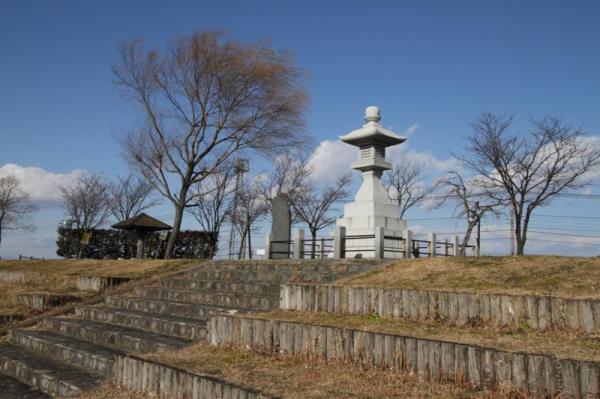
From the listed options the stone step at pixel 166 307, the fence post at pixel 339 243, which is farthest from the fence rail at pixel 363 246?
the stone step at pixel 166 307

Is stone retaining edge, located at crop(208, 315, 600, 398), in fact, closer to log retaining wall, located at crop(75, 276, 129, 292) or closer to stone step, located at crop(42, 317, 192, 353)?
stone step, located at crop(42, 317, 192, 353)

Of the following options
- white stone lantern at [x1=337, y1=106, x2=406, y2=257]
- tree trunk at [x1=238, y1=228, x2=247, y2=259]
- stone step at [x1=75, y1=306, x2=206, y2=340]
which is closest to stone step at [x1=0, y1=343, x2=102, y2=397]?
stone step at [x1=75, y1=306, x2=206, y2=340]

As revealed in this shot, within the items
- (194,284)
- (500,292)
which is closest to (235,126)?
(194,284)

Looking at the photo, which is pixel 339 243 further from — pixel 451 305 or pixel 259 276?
pixel 451 305

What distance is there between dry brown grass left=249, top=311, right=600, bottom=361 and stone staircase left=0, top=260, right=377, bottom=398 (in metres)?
2.44

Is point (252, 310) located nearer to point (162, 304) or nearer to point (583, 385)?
point (162, 304)

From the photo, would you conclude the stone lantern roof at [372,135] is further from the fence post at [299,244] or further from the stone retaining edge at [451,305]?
the stone retaining edge at [451,305]

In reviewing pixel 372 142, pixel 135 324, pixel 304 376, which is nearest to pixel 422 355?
pixel 304 376

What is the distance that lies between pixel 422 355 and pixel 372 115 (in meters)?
14.0

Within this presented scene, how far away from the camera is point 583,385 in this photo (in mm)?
3775

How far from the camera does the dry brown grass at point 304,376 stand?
436cm

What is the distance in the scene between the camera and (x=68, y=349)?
831 cm

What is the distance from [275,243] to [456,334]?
11482 millimetres

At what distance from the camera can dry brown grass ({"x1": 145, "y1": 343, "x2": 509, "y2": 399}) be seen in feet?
14.3
